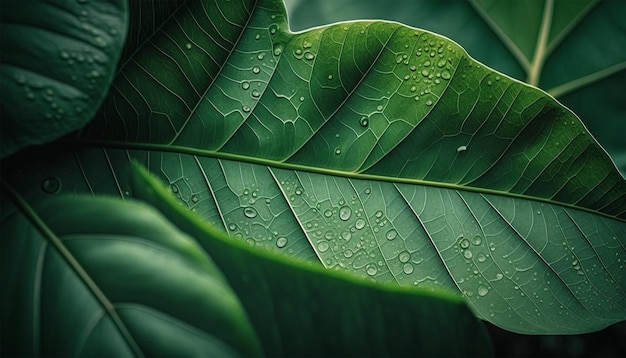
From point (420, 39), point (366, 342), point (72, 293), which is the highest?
point (420, 39)

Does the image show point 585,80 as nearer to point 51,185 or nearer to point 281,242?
point 281,242

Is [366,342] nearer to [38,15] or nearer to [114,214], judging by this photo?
[114,214]

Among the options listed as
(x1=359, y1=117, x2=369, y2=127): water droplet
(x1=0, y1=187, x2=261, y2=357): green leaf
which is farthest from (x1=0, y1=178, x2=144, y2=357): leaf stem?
(x1=359, y1=117, x2=369, y2=127): water droplet

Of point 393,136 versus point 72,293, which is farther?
point 393,136

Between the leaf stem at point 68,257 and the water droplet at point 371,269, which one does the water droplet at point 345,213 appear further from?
the leaf stem at point 68,257

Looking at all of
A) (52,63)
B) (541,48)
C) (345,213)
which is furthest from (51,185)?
(541,48)

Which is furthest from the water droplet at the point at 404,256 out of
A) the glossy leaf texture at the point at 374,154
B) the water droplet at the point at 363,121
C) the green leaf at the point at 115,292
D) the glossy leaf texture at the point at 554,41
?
the glossy leaf texture at the point at 554,41

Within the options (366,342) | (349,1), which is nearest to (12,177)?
(366,342)

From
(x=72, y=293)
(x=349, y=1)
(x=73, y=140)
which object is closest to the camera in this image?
(x=72, y=293)
